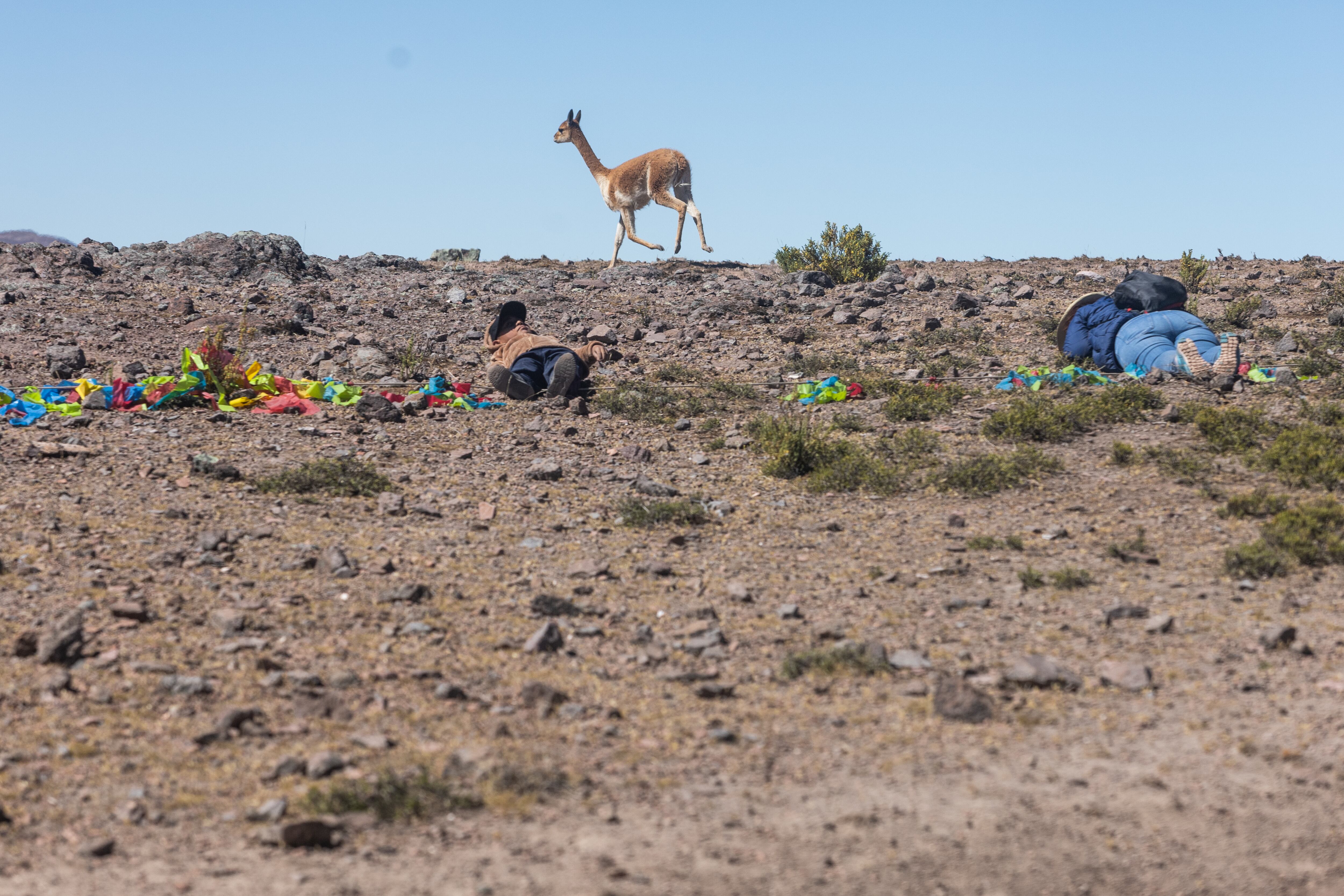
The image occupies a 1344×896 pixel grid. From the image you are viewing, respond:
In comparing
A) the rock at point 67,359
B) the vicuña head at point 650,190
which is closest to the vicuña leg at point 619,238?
the vicuña head at point 650,190

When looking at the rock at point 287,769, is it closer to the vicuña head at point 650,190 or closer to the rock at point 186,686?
the rock at point 186,686

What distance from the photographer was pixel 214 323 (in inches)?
509

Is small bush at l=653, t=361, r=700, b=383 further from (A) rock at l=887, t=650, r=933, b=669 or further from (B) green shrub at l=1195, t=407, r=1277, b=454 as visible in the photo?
(A) rock at l=887, t=650, r=933, b=669

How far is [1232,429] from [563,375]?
18.1 ft

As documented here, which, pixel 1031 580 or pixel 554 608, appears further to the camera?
pixel 1031 580

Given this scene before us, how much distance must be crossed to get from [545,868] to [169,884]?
3.83 feet

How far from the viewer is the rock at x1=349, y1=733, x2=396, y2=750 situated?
168 inches

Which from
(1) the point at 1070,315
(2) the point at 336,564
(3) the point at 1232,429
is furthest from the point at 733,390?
(2) the point at 336,564

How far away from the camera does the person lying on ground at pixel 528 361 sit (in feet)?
Answer: 33.9

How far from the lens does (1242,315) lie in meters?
13.2

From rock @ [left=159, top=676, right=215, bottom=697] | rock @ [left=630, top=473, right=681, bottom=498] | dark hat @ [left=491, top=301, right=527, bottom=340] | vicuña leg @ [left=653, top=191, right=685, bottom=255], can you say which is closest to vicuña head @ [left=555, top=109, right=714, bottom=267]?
vicuña leg @ [left=653, top=191, right=685, bottom=255]

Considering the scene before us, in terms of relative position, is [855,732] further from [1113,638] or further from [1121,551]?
[1121,551]

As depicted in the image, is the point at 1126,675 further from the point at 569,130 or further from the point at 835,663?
the point at 569,130

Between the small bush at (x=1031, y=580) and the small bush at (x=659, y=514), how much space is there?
210 centimetres
